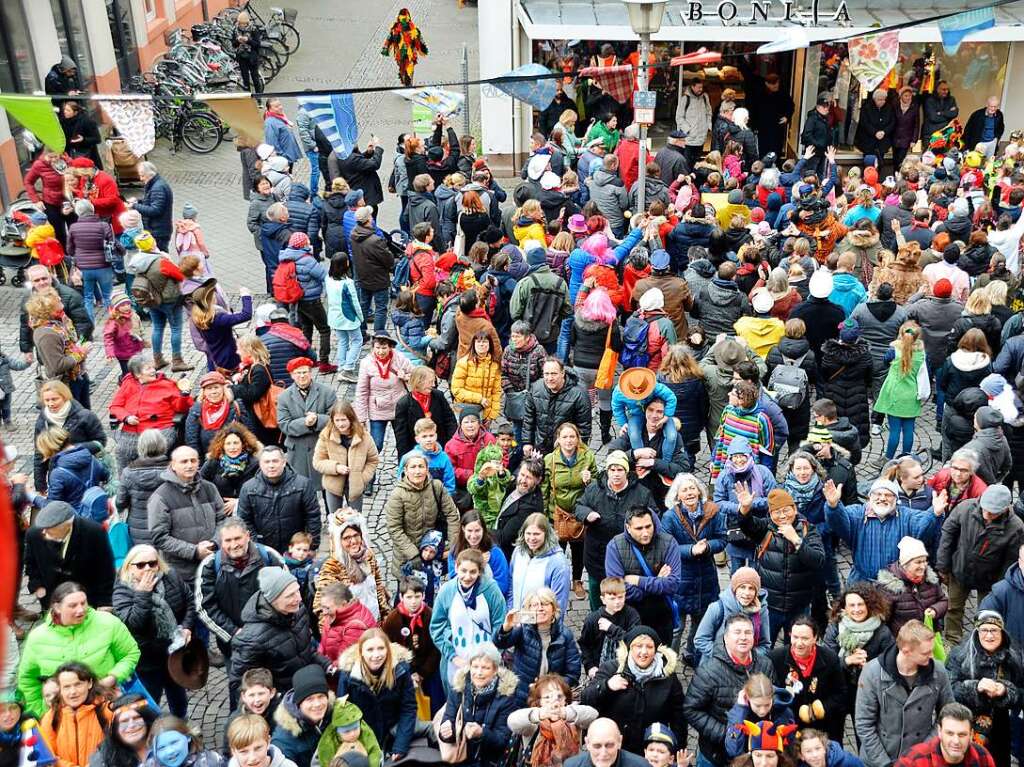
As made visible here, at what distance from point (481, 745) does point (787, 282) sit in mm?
5613

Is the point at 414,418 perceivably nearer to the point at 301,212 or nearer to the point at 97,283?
the point at 301,212

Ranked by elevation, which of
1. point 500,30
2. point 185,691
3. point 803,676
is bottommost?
point 185,691

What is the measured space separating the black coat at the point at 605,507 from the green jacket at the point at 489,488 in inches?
21.8

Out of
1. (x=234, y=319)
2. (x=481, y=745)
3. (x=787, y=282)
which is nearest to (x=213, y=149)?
(x=234, y=319)

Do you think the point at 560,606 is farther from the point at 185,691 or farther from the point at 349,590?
the point at 185,691

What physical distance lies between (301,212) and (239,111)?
5031 millimetres

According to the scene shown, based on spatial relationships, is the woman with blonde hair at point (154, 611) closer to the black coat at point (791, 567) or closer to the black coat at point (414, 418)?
the black coat at point (414, 418)

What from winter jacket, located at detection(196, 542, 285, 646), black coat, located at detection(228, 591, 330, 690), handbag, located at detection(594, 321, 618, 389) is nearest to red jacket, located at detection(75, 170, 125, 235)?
handbag, located at detection(594, 321, 618, 389)

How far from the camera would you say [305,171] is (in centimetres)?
1914

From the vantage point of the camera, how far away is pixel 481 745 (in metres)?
6.08

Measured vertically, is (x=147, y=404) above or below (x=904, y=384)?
above

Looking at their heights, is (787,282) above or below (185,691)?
above

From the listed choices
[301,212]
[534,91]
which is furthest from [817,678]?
[534,91]

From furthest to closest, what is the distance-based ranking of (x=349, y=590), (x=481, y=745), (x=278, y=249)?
1. (x=278, y=249)
2. (x=349, y=590)
3. (x=481, y=745)
